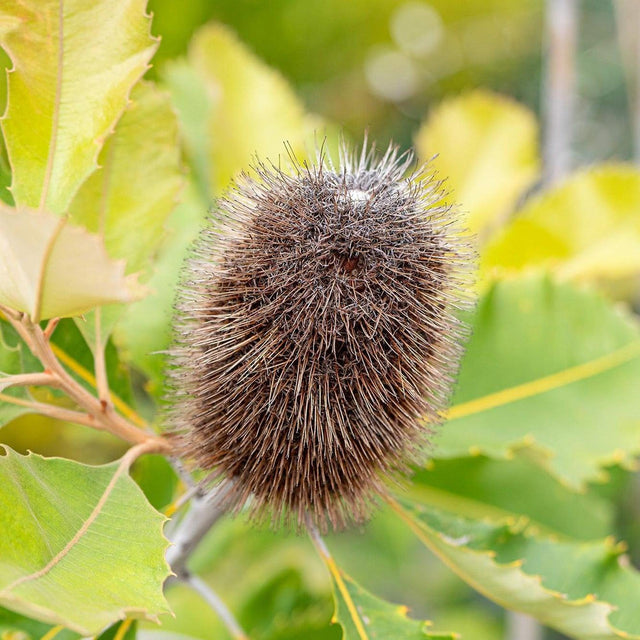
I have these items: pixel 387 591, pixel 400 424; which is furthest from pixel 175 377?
pixel 387 591

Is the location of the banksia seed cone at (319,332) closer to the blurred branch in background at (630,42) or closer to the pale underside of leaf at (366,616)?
the pale underside of leaf at (366,616)

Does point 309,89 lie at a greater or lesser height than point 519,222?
greater

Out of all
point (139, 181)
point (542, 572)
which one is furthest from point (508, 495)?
point (139, 181)

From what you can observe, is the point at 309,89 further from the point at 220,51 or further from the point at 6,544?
the point at 6,544

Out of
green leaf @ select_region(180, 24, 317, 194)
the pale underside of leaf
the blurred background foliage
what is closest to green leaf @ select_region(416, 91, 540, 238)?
the blurred background foliage

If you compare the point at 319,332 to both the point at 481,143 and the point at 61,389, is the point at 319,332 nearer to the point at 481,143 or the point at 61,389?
the point at 61,389

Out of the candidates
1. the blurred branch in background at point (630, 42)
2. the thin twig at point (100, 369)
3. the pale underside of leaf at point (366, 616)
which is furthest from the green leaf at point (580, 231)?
the blurred branch in background at point (630, 42)
